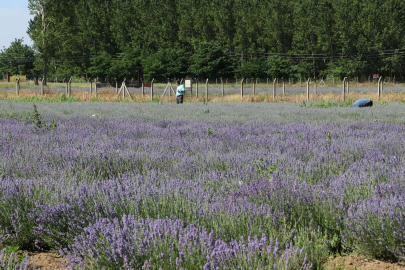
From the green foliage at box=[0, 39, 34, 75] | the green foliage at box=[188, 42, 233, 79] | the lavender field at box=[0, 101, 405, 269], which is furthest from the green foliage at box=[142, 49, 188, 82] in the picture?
the lavender field at box=[0, 101, 405, 269]

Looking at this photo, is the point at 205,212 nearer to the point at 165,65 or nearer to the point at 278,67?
the point at 278,67

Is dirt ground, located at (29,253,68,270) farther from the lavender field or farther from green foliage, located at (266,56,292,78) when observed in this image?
→ green foliage, located at (266,56,292,78)

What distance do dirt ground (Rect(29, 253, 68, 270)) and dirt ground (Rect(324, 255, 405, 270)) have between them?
1708mm

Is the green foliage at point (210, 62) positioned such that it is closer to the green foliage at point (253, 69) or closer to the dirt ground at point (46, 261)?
the green foliage at point (253, 69)

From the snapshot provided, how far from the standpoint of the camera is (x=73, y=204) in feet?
11.0

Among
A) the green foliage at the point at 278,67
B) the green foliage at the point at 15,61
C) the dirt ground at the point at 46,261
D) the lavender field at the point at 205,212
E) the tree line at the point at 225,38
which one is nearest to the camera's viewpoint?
the lavender field at the point at 205,212

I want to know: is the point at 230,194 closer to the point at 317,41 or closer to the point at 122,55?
the point at 317,41

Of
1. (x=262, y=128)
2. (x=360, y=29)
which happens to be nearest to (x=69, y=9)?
(x=360, y=29)

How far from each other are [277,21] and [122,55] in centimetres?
3134

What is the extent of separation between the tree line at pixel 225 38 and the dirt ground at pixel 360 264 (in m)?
63.4

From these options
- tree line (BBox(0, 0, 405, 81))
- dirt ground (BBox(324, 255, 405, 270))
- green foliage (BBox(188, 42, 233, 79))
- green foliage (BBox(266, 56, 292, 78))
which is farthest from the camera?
green foliage (BBox(188, 42, 233, 79))

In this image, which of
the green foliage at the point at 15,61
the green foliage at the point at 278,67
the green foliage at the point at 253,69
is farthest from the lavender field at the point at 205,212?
the green foliage at the point at 15,61

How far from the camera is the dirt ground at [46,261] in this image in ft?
9.20

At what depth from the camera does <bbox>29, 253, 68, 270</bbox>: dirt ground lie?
2.80 m
